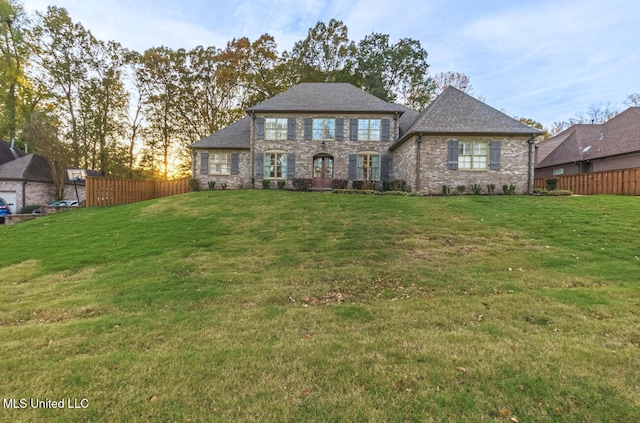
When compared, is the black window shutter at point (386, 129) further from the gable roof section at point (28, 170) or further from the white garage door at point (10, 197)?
the white garage door at point (10, 197)

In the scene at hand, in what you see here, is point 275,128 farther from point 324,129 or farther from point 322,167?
point 322,167

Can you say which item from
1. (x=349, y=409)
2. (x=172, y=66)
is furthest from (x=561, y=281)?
(x=172, y=66)

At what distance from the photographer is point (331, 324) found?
4.08 meters

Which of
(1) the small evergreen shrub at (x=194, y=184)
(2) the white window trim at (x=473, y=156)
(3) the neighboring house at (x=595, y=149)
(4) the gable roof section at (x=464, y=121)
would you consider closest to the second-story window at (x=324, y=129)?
(4) the gable roof section at (x=464, y=121)

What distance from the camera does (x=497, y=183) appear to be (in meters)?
16.3

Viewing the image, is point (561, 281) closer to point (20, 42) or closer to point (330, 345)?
point (330, 345)

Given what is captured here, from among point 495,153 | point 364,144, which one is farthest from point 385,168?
point 495,153

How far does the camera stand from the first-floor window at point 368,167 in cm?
1992

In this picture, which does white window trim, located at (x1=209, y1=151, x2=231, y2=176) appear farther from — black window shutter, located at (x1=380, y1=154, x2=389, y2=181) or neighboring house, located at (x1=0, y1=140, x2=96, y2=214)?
neighboring house, located at (x1=0, y1=140, x2=96, y2=214)

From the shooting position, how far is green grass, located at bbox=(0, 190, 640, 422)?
2518 mm

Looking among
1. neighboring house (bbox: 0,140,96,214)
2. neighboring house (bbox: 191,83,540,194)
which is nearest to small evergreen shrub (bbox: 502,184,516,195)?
neighboring house (bbox: 191,83,540,194)

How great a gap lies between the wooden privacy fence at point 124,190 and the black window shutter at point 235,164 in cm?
358

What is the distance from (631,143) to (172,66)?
37729mm

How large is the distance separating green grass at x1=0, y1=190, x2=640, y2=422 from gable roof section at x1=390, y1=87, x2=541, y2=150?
7.98 meters
